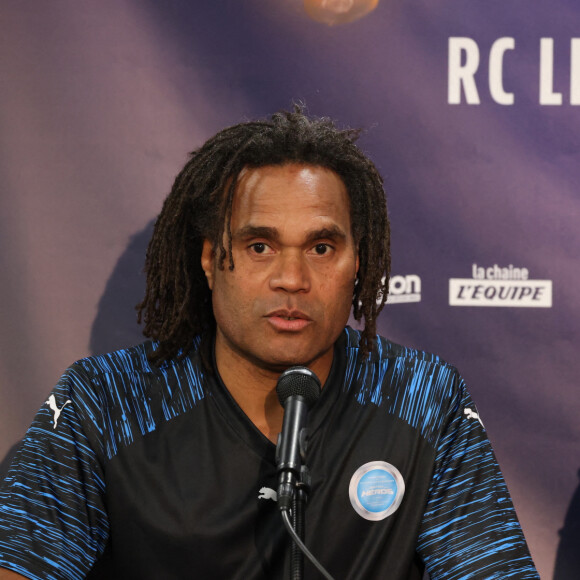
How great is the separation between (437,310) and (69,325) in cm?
109

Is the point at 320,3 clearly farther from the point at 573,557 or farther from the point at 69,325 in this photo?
the point at 573,557

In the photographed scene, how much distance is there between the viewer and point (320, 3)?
246 cm

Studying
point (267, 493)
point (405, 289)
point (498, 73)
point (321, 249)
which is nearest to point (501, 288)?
point (405, 289)

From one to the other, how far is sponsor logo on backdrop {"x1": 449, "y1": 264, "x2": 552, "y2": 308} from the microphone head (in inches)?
47.5

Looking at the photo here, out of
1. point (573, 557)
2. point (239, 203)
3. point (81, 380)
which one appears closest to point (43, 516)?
point (81, 380)

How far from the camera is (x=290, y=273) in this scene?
5.40 feet

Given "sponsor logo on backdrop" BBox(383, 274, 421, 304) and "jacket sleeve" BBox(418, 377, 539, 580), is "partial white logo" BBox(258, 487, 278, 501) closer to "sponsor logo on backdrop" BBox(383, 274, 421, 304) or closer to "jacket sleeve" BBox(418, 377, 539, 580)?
"jacket sleeve" BBox(418, 377, 539, 580)

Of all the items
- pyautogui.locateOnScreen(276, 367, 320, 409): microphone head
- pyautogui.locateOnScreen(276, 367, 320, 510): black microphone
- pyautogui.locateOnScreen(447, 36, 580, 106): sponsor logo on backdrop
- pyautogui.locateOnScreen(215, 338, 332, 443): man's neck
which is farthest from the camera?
pyautogui.locateOnScreen(447, 36, 580, 106): sponsor logo on backdrop

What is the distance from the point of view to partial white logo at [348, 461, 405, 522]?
1679 mm

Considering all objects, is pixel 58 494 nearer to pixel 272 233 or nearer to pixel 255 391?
pixel 255 391

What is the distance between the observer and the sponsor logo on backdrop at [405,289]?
2.46 meters

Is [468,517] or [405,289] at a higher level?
[405,289]

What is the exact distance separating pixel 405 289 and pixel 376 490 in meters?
0.89

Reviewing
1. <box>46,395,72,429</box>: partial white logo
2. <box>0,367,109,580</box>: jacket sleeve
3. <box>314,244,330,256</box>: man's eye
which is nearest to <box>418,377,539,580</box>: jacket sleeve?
<box>314,244,330,256</box>: man's eye
